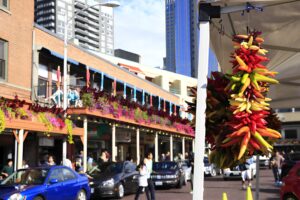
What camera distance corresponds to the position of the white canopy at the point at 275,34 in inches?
152

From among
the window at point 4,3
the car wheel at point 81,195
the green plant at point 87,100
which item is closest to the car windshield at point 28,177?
the car wheel at point 81,195

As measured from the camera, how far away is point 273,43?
16.5 feet

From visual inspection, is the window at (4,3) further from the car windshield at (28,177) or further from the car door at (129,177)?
the car windshield at (28,177)

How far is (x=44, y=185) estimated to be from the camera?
13.7 m

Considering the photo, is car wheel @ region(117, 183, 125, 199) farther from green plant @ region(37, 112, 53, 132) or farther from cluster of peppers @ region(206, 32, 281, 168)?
cluster of peppers @ region(206, 32, 281, 168)

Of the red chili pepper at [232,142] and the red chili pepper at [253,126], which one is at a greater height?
the red chili pepper at [253,126]

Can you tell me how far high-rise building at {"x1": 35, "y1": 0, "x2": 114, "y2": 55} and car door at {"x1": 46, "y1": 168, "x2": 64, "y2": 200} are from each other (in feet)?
268

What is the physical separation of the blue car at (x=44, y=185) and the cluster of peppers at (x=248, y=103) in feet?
34.2

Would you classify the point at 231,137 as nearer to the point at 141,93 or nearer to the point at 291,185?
the point at 291,185

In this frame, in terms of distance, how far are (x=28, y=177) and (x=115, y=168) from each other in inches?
253

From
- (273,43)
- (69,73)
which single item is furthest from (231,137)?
(69,73)

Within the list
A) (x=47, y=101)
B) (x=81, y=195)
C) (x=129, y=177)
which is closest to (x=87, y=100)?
(x=47, y=101)

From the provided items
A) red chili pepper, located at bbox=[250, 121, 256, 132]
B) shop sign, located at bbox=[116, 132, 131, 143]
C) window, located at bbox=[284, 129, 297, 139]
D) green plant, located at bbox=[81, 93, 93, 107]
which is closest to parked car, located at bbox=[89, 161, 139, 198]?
green plant, located at bbox=[81, 93, 93, 107]

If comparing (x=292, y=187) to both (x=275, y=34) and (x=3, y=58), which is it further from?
(x=3, y=58)
